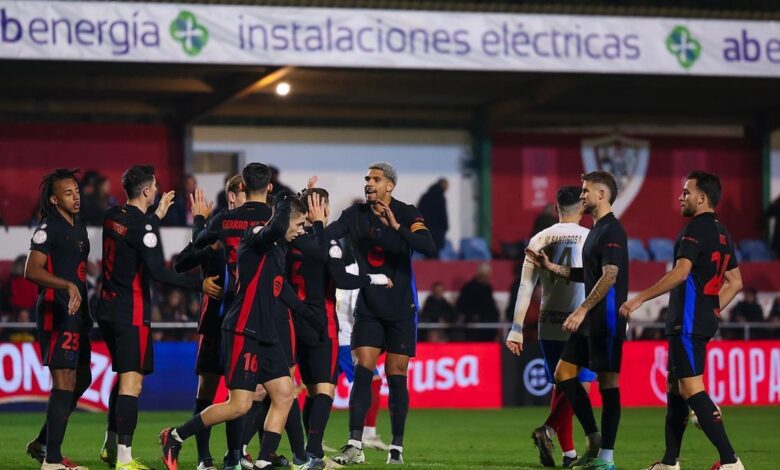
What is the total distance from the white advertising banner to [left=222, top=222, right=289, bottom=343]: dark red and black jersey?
466 inches

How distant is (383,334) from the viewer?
10508mm

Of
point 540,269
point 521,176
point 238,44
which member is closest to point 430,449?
point 540,269

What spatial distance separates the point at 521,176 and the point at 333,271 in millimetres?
18706

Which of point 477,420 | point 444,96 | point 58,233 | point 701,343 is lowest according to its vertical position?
point 477,420

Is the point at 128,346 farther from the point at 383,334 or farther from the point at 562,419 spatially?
the point at 562,419

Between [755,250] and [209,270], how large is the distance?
743 inches

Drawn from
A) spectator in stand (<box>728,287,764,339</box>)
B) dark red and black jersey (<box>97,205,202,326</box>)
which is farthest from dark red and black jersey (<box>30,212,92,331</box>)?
spectator in stand (<box>728,287,764,339</box>)

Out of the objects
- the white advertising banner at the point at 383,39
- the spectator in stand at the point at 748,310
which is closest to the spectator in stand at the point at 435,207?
the white advertising banner at the point at 383,39

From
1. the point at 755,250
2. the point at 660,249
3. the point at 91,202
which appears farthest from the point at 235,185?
the point at 755,250

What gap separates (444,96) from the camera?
86.4 feet

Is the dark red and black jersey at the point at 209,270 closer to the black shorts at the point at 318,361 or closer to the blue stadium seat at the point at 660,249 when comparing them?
the black shorts at the point at 318,361

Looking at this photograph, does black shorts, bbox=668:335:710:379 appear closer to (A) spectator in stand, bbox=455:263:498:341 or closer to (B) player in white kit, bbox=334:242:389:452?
(B) player in white kit, bbox=334:242:389:452

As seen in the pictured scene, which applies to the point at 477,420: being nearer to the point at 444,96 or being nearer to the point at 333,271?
the point at 333,271

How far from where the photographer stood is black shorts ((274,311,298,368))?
894 centimetres
